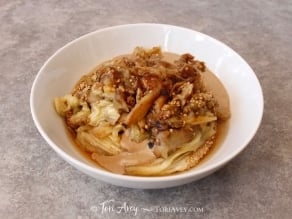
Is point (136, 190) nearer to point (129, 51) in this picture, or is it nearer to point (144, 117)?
point (144, 117)

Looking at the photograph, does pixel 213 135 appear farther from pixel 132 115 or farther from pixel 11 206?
pixel 11 206

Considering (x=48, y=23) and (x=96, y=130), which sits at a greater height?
(x=96, y=130)

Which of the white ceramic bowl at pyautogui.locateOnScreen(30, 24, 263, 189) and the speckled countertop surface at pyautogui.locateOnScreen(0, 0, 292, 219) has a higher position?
the white ceramic bowl at pyautogui.locateOnScreen(30, 24, 263, 189)

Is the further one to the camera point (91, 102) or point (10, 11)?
point (10, 11)

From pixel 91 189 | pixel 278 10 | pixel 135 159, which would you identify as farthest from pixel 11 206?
pixel 278 10

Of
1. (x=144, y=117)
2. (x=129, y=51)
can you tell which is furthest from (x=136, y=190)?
(x=129, y=51)
